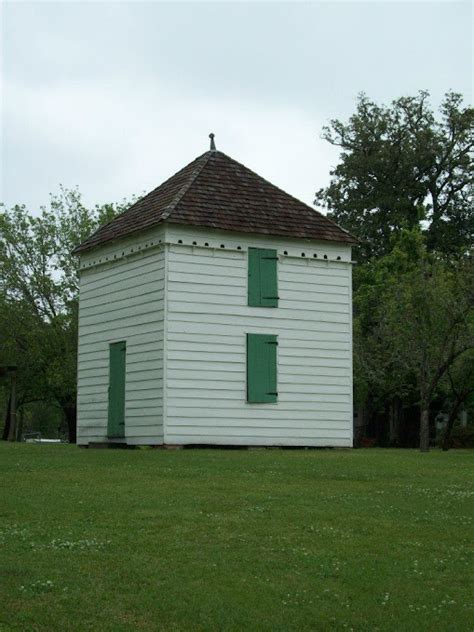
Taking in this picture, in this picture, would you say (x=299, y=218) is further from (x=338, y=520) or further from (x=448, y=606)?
(x=448, y=606)

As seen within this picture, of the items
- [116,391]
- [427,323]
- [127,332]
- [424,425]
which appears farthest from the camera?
[427,323]

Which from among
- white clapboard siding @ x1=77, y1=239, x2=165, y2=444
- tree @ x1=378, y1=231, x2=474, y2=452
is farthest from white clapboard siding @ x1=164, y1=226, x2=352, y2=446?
tree @ x1=378, y1=231, x2=474, y2=452

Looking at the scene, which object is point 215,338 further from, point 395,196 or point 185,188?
point 395,196

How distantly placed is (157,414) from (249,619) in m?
16.6

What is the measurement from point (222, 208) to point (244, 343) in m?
3.22

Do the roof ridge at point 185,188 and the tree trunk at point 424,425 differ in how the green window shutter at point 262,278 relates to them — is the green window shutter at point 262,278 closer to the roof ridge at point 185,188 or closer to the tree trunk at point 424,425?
the roof ridge at point 185,188

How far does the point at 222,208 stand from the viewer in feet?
87.0

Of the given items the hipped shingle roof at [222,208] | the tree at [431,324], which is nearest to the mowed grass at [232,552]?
the hipped shingle roof at [222,208]

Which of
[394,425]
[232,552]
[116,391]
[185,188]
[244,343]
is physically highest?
[185,188]

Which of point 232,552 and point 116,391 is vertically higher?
point 116,391

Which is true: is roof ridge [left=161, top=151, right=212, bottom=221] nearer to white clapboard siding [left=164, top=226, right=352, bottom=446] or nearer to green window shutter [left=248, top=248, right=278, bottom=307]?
white clapboard siding [left=164, top=226, right=352, bottom=446]

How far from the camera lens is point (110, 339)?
1083 inches

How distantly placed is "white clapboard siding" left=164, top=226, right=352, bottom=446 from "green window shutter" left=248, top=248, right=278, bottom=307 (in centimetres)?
14

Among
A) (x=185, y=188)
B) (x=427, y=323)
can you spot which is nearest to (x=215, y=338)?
(x=185, y=188)
